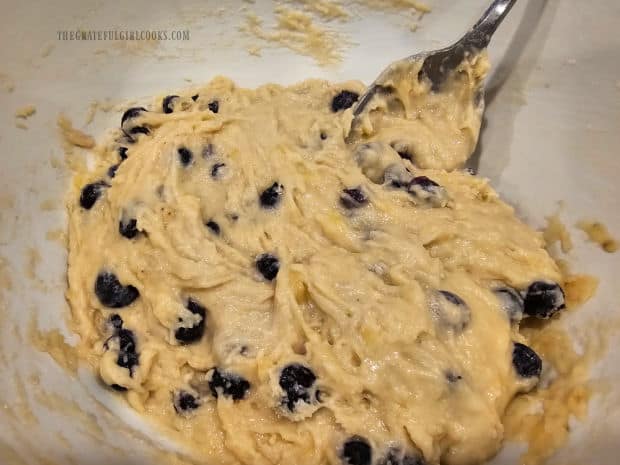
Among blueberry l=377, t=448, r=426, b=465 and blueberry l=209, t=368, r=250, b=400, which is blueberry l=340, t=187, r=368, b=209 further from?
blueberry l=377, t=448, r=426, b=465

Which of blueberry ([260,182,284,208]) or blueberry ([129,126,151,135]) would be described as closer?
blueberry ([260,182,284,208])

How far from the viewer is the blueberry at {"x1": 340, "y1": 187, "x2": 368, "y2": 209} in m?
1.85

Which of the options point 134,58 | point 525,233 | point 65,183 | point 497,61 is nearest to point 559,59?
point 497,61

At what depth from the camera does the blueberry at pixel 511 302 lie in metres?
1.68

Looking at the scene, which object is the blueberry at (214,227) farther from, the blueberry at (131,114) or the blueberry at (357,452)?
the blueberry at (357,452)

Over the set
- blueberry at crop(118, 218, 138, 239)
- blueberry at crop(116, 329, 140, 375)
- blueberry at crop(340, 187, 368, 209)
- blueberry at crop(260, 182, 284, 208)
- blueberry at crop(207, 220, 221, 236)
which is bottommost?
blueberry at crop(116, 329, 140, 375)

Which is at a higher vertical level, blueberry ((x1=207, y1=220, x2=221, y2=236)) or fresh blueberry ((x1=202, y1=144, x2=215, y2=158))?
fresh blueberry ((x1=202, y1=144, x2=215, y2=158))

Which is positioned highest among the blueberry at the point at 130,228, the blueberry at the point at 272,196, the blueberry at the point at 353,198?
the blueberry at the point at 353,198

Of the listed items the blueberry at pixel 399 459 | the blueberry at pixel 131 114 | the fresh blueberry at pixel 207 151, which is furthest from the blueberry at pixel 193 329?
the blueberry at pixel 131 114

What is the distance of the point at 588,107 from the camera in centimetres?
198

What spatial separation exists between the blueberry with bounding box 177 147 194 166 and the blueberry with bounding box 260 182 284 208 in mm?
286

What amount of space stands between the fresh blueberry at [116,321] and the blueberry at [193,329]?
0.19 meters

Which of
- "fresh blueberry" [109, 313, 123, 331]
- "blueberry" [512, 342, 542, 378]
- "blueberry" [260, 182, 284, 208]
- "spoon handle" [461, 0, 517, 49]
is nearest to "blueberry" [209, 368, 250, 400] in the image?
"fresh blueberry" [109, 313, 123, 331]

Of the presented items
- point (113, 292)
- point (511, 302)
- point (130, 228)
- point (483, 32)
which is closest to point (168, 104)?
point (130, 228)
